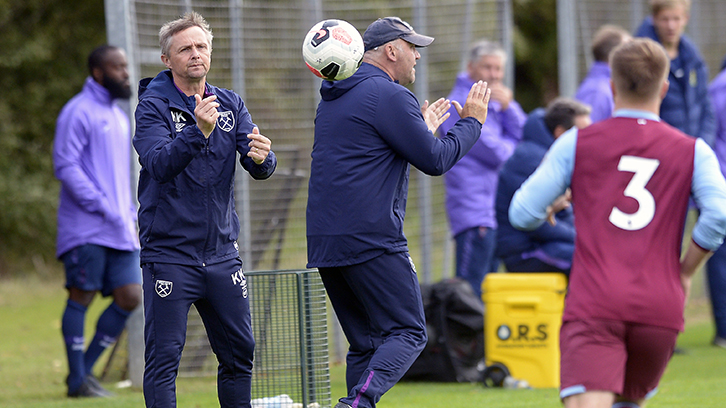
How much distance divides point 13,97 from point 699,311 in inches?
451

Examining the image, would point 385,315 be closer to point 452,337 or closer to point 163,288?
point 163,288

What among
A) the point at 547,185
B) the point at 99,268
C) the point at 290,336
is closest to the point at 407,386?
the point at 290,336

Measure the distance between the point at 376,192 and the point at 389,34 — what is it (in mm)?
839

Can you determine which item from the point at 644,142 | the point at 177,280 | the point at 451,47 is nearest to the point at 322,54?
the point at 177,280

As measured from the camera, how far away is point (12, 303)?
14.0 meters

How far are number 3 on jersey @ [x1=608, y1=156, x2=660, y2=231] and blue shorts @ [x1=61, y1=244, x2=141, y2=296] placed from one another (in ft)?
15.2

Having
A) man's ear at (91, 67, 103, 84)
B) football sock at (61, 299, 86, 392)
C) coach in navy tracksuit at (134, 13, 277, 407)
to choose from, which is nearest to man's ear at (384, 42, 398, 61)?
coach in navy tracksuit at (134, 13, 277, 407)

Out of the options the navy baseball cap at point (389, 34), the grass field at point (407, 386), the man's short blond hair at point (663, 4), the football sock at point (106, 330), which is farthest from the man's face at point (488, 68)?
the football sock at point (106, 330)

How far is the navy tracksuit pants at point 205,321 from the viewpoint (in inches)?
179

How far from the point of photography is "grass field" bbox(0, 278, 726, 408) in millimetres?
6332

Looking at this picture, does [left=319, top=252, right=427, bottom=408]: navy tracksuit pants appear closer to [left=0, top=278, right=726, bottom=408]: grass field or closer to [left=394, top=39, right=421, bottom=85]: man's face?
[left=394, top=39, right=421, bottom=85]: man's face

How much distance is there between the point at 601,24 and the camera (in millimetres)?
10977

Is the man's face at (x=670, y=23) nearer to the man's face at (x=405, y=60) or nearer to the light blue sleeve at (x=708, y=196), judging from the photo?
the man's face at (x=405, y=60)

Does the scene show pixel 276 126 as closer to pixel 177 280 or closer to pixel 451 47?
pixel 451 47
